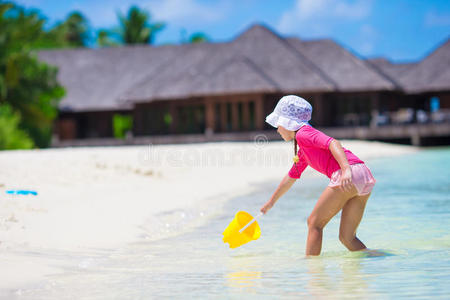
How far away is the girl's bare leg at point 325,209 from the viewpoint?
16.0 ft

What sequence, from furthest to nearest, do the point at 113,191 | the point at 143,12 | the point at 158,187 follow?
the point at 143,12, the point at 158,187, the point at 113,191

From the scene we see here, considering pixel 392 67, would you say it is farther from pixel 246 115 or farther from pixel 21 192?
pixel 21 192

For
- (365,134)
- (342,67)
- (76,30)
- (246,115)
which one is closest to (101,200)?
(365,134)

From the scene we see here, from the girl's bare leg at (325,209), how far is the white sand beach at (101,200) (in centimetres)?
200

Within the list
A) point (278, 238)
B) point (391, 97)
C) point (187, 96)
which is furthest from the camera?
point (391, 97)

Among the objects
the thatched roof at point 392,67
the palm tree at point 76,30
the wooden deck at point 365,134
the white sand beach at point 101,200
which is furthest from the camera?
the palm tree at point 76,30

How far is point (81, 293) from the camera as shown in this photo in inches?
166

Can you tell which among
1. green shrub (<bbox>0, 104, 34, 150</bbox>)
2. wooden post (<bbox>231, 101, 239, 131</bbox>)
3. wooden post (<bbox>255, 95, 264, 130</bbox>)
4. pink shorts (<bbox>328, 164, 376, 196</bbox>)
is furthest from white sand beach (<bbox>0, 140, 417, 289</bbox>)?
wooden post (<bbox>231, 101, 239, 131</bbox>)

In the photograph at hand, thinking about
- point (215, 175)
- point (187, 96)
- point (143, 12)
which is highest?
point (143, 12)

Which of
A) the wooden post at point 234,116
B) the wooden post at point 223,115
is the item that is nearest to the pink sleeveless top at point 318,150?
the wooden post at point 234,116

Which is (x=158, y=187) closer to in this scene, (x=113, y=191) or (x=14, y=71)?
(x=113, y=191)

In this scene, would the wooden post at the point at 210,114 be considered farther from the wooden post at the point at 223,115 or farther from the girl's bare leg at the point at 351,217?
the girl's bare leg at the point at 351,217

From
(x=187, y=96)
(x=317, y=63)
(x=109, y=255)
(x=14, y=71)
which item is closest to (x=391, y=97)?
(x=317, y=63)

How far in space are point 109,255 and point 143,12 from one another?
165 ft
